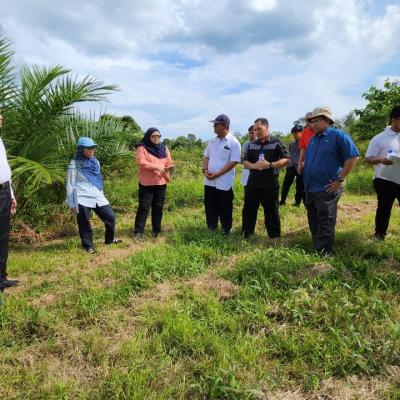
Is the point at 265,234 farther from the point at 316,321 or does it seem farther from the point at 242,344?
the point at 242,344

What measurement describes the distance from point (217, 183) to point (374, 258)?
223cm

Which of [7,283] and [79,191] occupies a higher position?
[79,191]

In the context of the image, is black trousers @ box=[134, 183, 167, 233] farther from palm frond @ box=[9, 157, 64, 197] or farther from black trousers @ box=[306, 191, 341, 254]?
black trousers @ box=[306, 191, 341, 254]

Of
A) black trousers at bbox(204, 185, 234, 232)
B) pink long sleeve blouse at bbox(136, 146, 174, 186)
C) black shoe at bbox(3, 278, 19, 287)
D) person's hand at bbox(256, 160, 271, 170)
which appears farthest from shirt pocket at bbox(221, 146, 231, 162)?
black shoe at bbox(3, 278, 19, 287)

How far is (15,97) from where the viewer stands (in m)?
5.02

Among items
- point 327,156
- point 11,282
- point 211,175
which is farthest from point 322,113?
point 11,282

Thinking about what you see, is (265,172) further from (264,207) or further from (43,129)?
(43,129)

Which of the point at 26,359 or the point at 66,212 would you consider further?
the point at 66,212

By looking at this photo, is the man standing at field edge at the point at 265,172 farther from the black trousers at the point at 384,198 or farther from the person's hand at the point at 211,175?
the black trousers at the point at 384,198

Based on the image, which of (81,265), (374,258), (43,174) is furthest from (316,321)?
(43,174)

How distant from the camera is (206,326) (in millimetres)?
2973

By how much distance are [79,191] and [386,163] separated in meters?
3.74

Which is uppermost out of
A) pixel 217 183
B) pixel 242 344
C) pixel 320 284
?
pixel 217 183

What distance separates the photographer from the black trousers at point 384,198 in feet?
15.8
